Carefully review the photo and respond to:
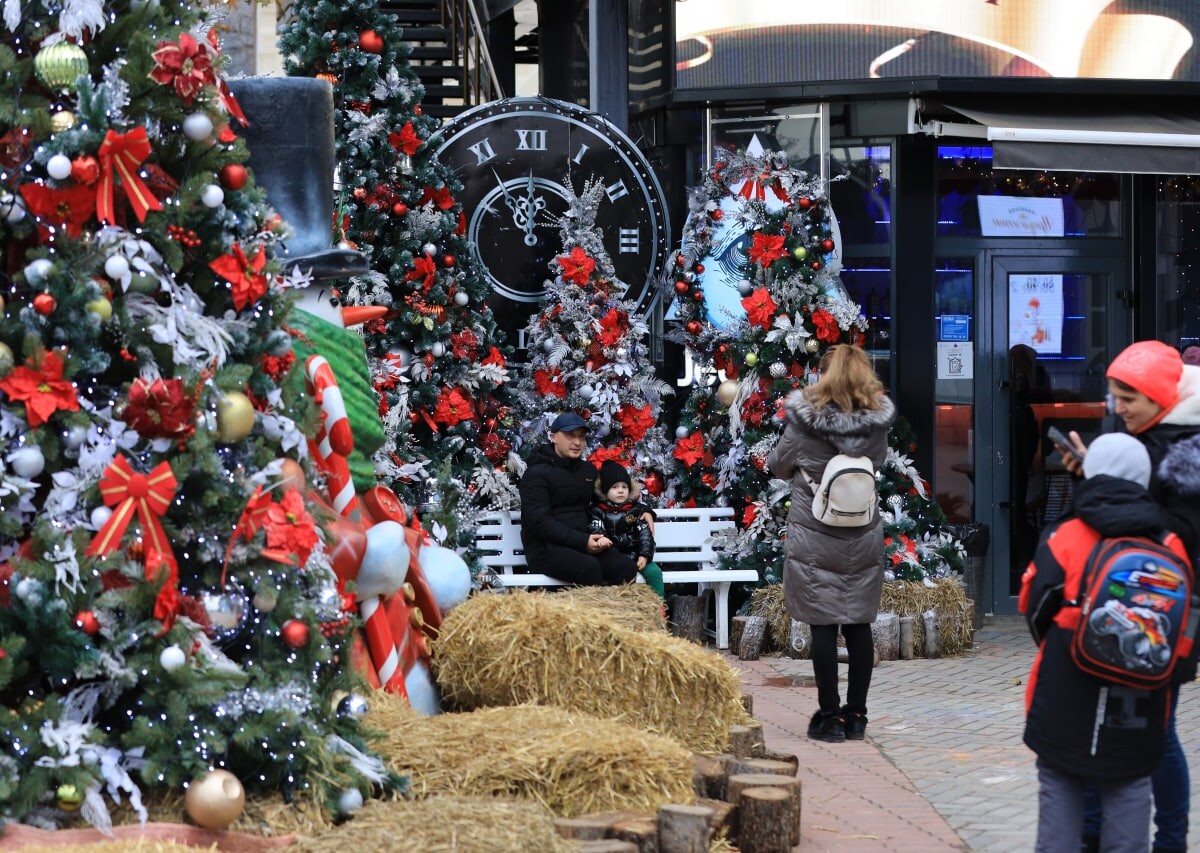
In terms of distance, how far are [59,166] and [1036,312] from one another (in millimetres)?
9221

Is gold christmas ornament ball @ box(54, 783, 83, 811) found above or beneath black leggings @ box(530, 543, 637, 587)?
above

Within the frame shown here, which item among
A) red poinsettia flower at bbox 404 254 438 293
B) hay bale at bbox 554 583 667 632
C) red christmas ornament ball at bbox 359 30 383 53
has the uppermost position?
red christmas ornament ball at bbox 359 30 383 53

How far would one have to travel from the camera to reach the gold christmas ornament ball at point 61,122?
5.32 m

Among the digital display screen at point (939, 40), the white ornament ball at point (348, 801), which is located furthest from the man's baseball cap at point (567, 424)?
the white ornament ball at point (348, 801)

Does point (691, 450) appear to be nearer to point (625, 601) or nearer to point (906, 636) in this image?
point (906, 636)

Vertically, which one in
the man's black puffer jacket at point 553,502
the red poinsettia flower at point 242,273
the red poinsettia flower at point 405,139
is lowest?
the man's black puffer jacket at point 553,502

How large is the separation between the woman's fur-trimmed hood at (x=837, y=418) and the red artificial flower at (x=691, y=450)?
3.52 m

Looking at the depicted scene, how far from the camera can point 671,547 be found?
38.7 ft

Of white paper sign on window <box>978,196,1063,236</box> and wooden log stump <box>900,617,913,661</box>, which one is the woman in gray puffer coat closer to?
wooden log stump <box>900,617,913,661</box>

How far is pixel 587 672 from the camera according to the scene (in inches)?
269

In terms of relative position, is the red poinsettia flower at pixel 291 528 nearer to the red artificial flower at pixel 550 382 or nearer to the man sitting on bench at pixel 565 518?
the man sitting on bench at pixel 565 518

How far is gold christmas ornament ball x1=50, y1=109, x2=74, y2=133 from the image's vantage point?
532 centimetres

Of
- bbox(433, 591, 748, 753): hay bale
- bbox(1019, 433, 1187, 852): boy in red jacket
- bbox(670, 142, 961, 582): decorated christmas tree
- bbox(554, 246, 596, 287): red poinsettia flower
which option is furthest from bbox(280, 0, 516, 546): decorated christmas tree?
bbox(1019, 433, 1187, 852): boy in red jacket

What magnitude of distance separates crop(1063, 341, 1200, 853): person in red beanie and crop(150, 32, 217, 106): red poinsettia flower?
294 cm
